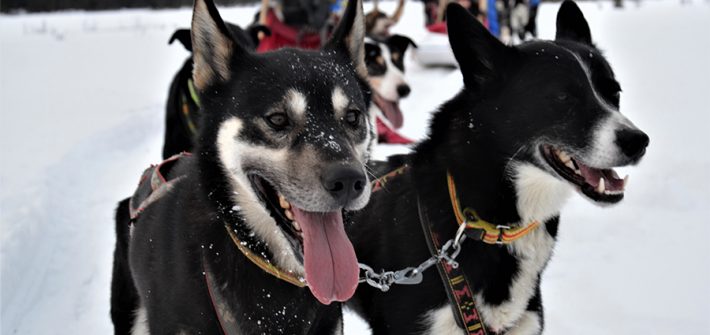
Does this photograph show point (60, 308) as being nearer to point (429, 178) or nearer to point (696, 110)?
point (429, 178)

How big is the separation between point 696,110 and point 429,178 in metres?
4.87

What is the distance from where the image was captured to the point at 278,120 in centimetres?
203

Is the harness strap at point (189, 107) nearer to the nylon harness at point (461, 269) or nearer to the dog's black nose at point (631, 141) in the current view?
the nylon harness at point (461, 269)

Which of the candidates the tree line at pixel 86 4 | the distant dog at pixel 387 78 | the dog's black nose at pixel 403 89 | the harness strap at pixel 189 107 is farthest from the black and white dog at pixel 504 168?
the tree line at pixel 86 4

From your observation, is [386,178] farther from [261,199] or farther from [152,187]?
[152,187]

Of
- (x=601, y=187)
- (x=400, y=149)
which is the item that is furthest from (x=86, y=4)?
(x=601, y=187)

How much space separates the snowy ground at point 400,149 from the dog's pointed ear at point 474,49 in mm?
1541

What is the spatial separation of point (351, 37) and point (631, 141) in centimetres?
106

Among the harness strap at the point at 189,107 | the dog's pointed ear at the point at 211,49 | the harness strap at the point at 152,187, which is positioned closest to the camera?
the dog's pointed ear at the point at 211,49

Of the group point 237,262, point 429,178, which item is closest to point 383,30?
point 429,178

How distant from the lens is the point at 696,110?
6.26m

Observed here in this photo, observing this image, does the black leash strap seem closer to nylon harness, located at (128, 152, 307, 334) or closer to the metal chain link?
the metal chain link

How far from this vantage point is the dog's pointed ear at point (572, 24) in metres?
2.70

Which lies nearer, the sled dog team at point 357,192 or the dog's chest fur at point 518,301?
the sled dog team at point 357,192
